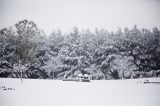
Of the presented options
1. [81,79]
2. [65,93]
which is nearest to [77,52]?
[81,79]

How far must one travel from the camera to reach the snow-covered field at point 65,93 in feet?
10.7

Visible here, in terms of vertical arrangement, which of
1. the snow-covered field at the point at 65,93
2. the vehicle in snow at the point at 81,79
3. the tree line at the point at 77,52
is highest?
the tree line at the point at 77,52

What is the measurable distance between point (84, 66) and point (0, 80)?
100 centimetres

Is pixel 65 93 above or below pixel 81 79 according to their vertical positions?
below

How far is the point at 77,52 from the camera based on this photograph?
3.36 metres

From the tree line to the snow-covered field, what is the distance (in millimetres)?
84

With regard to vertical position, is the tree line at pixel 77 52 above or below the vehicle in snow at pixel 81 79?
above

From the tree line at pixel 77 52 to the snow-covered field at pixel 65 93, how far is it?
0.08 metres

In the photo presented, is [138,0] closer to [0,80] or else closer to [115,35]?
[115,35]

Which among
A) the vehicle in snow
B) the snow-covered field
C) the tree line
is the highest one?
the tree line

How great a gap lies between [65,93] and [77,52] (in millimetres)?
501

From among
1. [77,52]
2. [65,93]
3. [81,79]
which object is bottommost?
[65,93]

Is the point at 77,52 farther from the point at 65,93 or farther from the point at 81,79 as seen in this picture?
the point at 65,93

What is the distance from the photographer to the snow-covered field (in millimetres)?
3258
